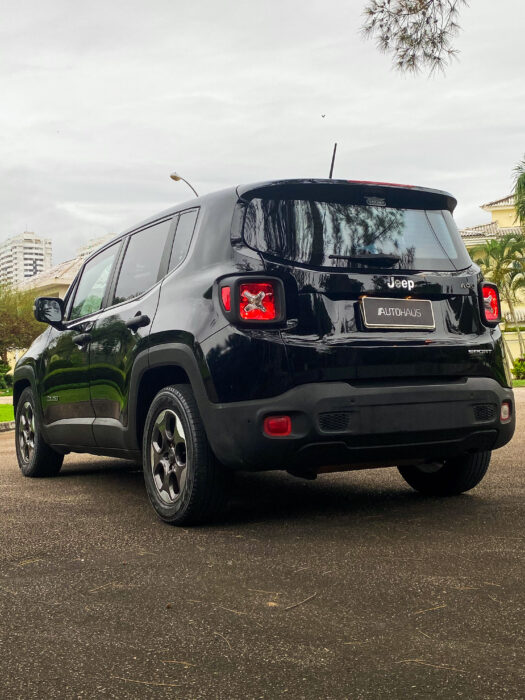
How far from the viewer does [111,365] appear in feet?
18.4

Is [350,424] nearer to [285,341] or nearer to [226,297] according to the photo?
[285,341]

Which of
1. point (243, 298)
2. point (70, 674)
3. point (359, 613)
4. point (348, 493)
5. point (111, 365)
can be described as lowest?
point (348, 493)

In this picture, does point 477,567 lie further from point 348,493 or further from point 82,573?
point 348,493

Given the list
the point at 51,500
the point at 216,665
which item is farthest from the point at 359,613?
the point at 51,500

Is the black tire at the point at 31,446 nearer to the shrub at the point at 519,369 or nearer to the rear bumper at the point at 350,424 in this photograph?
the rear bumper at the point at 350,424

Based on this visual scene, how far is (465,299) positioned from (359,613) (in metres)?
2.27

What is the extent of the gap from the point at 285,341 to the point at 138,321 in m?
1.25

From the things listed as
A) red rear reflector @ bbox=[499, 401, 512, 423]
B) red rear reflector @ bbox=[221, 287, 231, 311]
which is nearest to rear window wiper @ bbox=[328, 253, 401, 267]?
red rear reflector @ bbox=[221, 287, 231, 311]

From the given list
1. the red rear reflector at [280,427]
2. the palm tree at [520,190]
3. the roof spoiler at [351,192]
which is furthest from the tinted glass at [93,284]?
the palm tree at [520,190]

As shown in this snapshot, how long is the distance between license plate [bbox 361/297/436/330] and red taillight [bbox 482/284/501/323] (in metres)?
0.43

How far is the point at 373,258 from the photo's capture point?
4.68 m

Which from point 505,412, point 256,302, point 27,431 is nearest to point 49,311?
point 27,431

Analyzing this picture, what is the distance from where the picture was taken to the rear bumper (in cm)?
435

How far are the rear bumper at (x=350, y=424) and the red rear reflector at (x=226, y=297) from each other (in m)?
0.50
